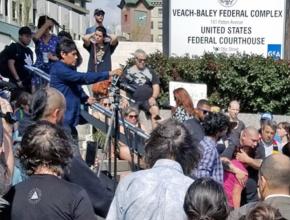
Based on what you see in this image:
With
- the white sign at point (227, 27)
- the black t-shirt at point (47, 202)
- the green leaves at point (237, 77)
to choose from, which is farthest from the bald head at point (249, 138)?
the white sign at point (227, 27)

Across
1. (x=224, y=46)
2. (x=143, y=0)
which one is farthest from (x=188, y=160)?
(x=143, y=0)

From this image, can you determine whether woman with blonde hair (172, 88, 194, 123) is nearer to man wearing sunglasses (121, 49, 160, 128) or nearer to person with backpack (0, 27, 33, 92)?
man wearing sunglasses (121, 49, 160, 128)

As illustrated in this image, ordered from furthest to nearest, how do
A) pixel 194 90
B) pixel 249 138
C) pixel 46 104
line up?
pixel 194 90 < pixel 249 138 < pixel 46 104

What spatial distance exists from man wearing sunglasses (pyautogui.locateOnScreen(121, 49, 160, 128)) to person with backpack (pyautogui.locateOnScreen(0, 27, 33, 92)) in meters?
1.59

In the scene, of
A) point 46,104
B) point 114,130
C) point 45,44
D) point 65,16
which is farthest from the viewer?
point 65,16

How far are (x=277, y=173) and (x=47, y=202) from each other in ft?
4.99

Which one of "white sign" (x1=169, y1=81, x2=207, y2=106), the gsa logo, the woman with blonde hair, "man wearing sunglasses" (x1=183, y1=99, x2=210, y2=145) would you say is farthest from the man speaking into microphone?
the gsa logo

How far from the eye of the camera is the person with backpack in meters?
11.8

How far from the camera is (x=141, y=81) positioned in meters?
12.3

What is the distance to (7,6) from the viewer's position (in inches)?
1505

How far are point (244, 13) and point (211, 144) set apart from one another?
9.93 m

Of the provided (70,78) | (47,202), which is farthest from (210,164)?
(47,202)

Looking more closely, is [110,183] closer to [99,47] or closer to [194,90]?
[99,47]

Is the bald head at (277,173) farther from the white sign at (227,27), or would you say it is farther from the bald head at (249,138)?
the white sign at (227,27)
